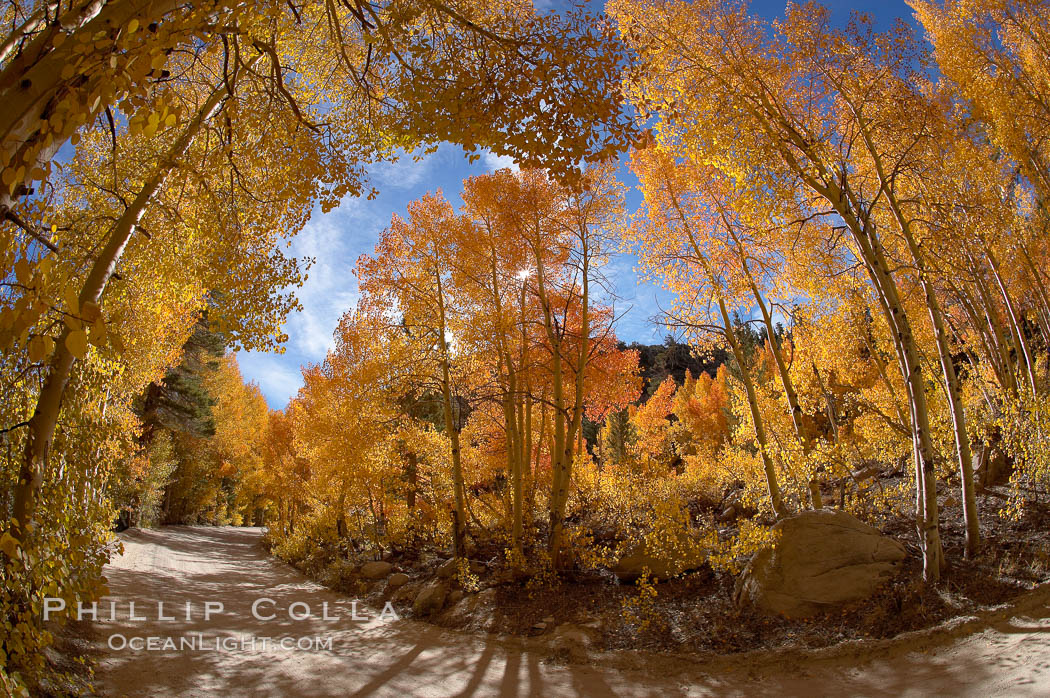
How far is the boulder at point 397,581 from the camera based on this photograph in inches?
394

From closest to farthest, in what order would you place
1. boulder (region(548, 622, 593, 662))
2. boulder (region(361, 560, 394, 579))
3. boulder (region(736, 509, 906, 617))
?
boulder (region(736, 509, 906, 617))
boulder (region(548, 622, 593, 662))
boulder (region(361, 560, 394, 579))

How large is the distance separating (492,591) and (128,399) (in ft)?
26.2

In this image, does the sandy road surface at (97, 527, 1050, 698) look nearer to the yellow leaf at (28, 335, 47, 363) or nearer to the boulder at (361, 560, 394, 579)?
the boulder at (361, 560, 394, 579)

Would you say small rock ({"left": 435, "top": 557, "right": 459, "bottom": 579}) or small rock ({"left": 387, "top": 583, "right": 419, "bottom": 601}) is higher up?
small rock ({"left": 435, "top": 557, "right": 459, "bottom": 579})

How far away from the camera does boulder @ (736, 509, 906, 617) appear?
5977 mm

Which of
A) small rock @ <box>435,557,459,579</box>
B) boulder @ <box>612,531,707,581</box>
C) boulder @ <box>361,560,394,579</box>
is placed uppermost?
boulder @ <box>612,531,707,581</box>

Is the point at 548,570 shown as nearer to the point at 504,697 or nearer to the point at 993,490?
the point at 504,697

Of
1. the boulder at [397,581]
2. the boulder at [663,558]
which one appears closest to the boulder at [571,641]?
the boulder at [663,558]

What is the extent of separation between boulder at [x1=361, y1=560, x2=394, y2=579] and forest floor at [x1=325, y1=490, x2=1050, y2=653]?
1488 mm

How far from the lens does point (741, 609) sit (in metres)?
6.50

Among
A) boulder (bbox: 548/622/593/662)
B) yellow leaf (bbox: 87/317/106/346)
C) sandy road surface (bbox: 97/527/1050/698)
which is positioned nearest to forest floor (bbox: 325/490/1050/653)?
boulder (bbox: 548/622/593/662)

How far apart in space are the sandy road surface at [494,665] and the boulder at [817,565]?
1.00 metres

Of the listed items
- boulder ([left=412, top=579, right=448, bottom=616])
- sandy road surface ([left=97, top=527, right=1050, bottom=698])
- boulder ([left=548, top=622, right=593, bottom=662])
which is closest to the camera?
sandy road surface ([left=97, top=527, right=1050, bottom=698])

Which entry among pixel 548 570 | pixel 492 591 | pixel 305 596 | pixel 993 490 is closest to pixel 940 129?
pixel 993 490
